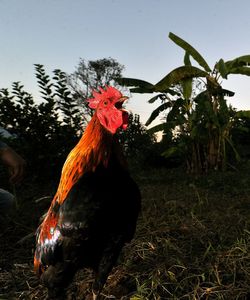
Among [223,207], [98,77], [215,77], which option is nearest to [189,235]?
[223,207]

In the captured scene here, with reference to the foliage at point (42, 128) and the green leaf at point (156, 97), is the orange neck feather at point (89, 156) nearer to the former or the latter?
the foliage at point (42, 128)

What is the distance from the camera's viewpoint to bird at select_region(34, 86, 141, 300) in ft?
5.42

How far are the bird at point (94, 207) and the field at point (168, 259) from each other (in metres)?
0.54

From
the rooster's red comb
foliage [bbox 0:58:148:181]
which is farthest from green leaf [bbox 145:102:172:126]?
the rooster's red comb

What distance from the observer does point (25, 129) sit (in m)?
5.31

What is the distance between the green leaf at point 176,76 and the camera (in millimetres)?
7551

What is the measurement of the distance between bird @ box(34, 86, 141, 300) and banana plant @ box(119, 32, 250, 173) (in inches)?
234

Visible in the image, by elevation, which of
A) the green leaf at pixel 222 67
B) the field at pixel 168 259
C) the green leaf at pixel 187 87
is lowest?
the field at pixel 168 259

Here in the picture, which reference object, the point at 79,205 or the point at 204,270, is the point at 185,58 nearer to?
the point at 204,270

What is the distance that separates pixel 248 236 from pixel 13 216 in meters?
2.67

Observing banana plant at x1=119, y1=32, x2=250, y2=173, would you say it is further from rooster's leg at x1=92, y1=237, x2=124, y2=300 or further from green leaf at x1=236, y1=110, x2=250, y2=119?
rooster's leg at x1=92, y1=237, x2=124, y2=300

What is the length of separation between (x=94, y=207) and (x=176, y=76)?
21.2 ft

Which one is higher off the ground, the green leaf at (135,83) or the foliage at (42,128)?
the green leaf at (135,83)

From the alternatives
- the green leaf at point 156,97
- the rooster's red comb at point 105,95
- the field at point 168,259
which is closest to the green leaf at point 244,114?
the green leaf at point 156,97
